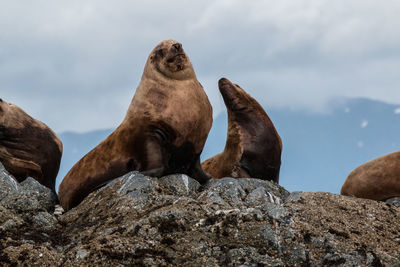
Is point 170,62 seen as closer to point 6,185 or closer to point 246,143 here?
point 6,185

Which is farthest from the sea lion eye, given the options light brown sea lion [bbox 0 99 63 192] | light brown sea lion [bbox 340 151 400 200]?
light brown sea lion [bbox 340 151 400 200]

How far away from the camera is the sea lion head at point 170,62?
8555 mm

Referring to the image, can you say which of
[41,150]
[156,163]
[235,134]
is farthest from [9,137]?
[235,134]

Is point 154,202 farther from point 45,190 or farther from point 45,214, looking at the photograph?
point 45,190

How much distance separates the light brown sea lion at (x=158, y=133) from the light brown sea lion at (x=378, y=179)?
4622 mm

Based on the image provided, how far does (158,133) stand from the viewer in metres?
8.09

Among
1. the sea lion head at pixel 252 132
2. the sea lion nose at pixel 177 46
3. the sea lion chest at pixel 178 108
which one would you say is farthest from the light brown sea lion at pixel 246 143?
the sea lion nose at pixel 177 46

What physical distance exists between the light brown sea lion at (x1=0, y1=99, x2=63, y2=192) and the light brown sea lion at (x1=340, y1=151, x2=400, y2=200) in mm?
6040

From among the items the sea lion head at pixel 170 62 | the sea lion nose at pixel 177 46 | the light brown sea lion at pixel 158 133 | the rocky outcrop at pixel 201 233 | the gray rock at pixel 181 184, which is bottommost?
the rocky outcrop at pixel 201 233

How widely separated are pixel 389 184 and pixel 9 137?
23.8ft

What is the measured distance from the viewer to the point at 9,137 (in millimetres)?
10016

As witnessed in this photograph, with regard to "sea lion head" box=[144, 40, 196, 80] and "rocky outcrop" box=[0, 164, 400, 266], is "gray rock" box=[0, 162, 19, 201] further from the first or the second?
"sea lion head" box=[144, 40, 196, 80]

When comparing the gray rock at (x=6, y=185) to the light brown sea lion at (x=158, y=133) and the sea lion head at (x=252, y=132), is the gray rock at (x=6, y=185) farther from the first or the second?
the sea lion head at (x=252, y=132)

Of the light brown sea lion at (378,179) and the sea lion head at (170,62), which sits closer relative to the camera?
the sea lion head at (170,62)
